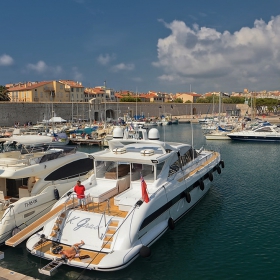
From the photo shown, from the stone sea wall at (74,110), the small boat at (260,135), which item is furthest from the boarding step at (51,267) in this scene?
the stone sea wall at (74,110)

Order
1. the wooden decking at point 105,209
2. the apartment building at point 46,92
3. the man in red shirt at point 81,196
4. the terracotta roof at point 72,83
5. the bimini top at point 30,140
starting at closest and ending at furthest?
the wooden decking at point 105,209 → the man in red shirt at point 81,196 → the bimini top at point 30,140 → the apartment building at point 46,92 → the terracotta roof at point 72,83

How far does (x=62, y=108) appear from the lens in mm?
74000

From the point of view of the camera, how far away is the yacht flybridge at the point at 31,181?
11406 mm

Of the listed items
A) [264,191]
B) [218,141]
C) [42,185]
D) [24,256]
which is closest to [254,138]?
[218,141]

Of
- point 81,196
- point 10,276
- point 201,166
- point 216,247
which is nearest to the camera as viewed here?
point 10,276

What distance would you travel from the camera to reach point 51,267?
28.2 ft

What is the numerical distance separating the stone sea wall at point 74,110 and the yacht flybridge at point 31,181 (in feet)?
132

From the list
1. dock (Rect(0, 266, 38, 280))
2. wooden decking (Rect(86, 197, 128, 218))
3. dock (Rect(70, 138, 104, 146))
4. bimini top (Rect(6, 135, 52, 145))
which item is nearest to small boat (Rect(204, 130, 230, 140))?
dock (Rect(70, 138, 104, 146))

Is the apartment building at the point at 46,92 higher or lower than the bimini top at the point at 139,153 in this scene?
higher

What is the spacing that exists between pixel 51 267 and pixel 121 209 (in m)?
2.88

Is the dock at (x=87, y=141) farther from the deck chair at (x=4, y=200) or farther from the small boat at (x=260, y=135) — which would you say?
the deck chair at (x=4, y=200)

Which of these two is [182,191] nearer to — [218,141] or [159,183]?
[159,183]

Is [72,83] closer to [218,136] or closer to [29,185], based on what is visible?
[218,136]

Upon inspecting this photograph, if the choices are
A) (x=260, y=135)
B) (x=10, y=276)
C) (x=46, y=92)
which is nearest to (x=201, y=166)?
(x=10, y=276)
